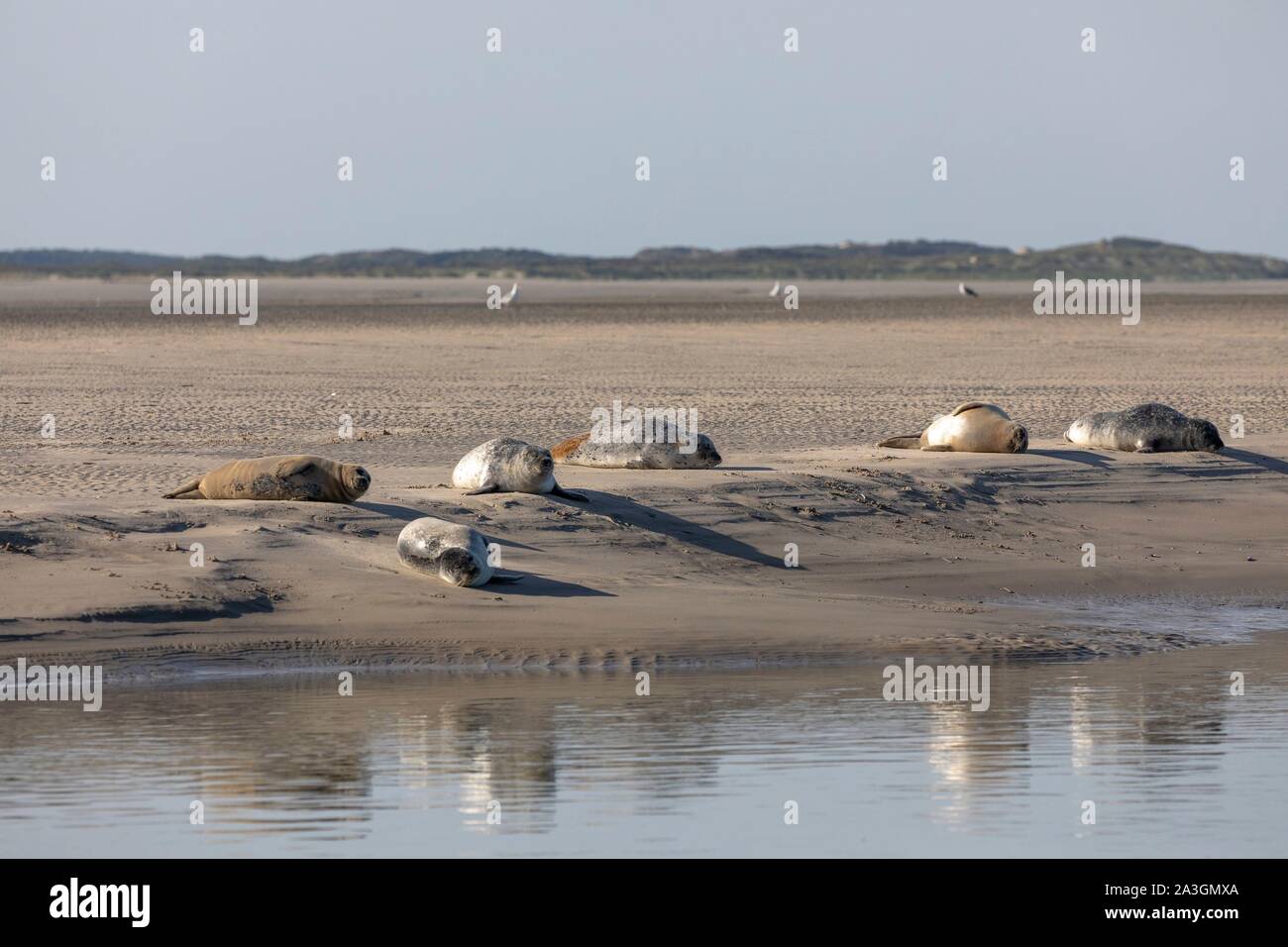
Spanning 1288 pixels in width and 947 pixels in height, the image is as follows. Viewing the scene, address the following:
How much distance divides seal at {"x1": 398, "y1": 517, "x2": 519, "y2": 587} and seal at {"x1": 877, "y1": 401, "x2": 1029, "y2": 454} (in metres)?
5.75

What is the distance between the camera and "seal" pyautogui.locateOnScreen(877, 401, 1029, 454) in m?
17.0

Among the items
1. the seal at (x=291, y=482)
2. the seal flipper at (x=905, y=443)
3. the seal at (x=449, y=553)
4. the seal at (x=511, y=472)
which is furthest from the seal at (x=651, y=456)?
the seal at (x=449, y=553)

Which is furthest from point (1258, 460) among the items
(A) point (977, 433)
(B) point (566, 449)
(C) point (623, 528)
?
(C) point (623, 528)

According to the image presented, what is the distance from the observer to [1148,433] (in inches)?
686

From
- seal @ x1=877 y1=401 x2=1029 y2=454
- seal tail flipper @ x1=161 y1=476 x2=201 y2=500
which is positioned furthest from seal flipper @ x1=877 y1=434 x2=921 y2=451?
seal tail flipper @ x1=161 y1=476 x2=201 y2=500

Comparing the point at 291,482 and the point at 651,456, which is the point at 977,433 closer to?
the point at 651,456

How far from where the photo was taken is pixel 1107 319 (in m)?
42.1

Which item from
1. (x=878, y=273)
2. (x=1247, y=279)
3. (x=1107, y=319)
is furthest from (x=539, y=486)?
(x=1247, y=279)

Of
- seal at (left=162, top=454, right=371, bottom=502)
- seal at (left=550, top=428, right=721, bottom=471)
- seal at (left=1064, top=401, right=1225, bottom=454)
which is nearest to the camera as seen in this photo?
seal at (left=162, top=454, right=371, bottom=502)

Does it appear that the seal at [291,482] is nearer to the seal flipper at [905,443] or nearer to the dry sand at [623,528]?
the dry sand at [623,528]

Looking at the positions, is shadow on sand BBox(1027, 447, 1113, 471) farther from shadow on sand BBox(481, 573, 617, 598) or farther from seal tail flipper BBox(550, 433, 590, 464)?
shadow on sand BBox(481, 573, 617, 598)
